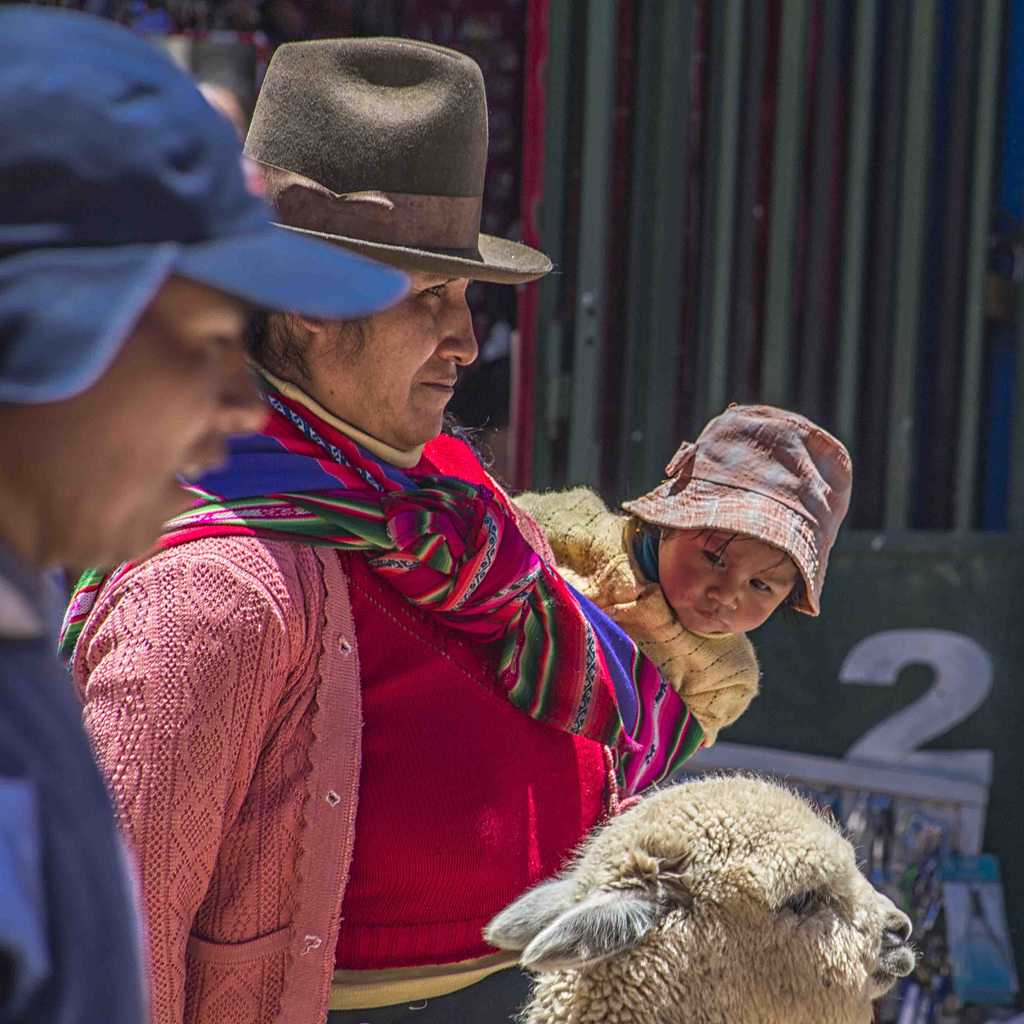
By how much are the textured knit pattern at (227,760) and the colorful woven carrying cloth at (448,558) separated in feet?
0.22

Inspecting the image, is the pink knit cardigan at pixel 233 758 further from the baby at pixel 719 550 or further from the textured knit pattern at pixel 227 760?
the baby at pixel 719 550

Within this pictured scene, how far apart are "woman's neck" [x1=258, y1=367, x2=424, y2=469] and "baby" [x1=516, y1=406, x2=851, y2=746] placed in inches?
25.1

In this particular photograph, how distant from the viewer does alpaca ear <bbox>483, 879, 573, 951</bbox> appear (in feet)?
5.73

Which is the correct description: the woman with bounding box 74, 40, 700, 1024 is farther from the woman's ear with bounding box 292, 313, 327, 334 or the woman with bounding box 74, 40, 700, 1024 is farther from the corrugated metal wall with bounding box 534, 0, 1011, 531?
the corrugated metal wall with bounding box 534, 0, 1011, 531

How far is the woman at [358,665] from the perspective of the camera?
63.4 inches

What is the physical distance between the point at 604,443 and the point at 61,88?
3.80 meters

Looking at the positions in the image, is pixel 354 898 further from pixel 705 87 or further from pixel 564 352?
pixel 705 87

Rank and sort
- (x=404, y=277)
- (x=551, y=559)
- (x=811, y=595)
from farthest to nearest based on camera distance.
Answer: (x=811, y=595) → (x=551, y=559) → (x=404, y=277)

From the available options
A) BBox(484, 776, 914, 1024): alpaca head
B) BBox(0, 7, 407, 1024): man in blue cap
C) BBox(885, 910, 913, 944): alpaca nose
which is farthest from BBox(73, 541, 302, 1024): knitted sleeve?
BBox(885, 910, 913, 944): alpaca nose

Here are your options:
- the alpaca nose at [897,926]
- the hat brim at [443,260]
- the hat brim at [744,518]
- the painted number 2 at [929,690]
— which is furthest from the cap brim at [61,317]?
the painted number 2 at [929,690]

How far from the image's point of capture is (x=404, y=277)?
93 centimetres

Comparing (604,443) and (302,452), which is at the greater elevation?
(302,452)

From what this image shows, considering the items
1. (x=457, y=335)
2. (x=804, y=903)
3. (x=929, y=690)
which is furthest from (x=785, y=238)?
(x=804, y=903)

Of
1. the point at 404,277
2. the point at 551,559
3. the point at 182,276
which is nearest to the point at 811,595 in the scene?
the point at 551,559
